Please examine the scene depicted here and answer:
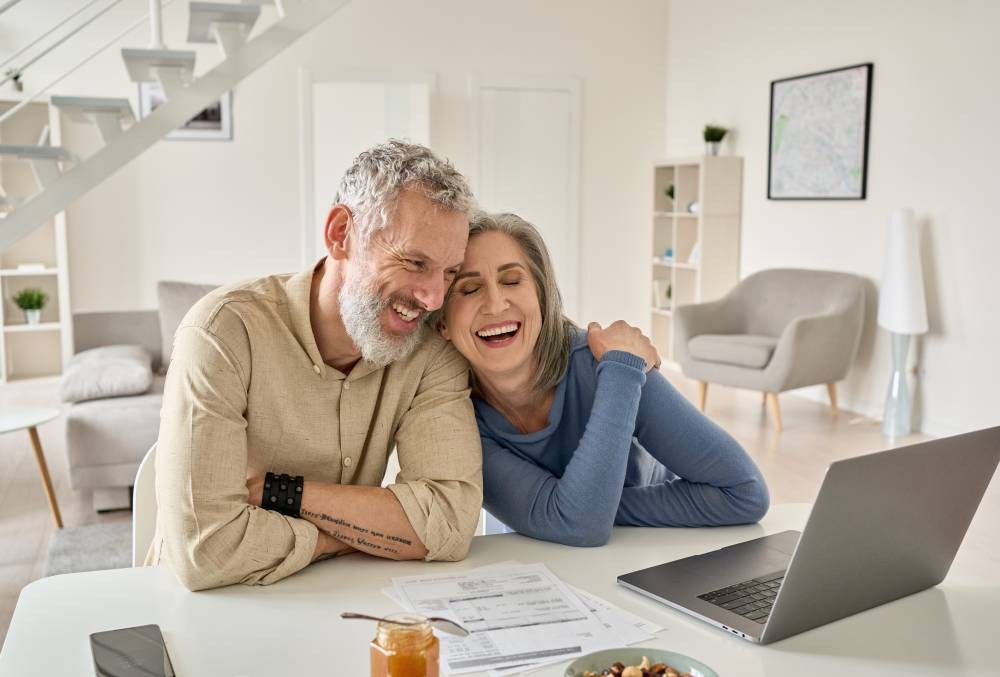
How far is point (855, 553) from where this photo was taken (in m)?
1.29

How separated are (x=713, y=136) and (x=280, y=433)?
20.9 ft

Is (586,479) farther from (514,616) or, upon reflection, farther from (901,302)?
(901,302)

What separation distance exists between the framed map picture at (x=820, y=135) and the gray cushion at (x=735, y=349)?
1128 mm

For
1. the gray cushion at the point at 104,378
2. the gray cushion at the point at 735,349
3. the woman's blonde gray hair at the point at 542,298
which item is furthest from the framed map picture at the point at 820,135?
the woman's blonde gray hair at the point at 542,298

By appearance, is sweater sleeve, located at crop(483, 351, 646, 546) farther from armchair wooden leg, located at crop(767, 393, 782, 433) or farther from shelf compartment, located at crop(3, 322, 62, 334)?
shelf compartment, located at crop(3, 322, 62, 334)

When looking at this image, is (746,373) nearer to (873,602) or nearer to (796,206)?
(796,206)

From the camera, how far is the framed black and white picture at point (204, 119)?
7.44m

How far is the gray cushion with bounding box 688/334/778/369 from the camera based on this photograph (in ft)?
19.4

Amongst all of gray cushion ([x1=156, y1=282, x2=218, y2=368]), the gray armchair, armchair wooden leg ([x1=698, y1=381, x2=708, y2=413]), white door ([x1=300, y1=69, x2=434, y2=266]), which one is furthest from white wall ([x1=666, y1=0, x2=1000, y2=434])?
gray cushion ([x1=156, y1=282, x2=218, y2=368])

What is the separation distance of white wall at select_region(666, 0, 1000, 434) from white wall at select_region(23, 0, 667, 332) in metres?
1.31

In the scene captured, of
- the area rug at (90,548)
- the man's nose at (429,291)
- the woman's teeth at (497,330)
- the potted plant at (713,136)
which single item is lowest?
the area rug at (90,548)

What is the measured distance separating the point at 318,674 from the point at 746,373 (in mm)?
5086

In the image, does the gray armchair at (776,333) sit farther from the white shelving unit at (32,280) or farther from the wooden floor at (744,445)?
the white shelving unit at (32,280)

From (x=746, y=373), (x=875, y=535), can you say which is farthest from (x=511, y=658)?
(x=746, y=373)
